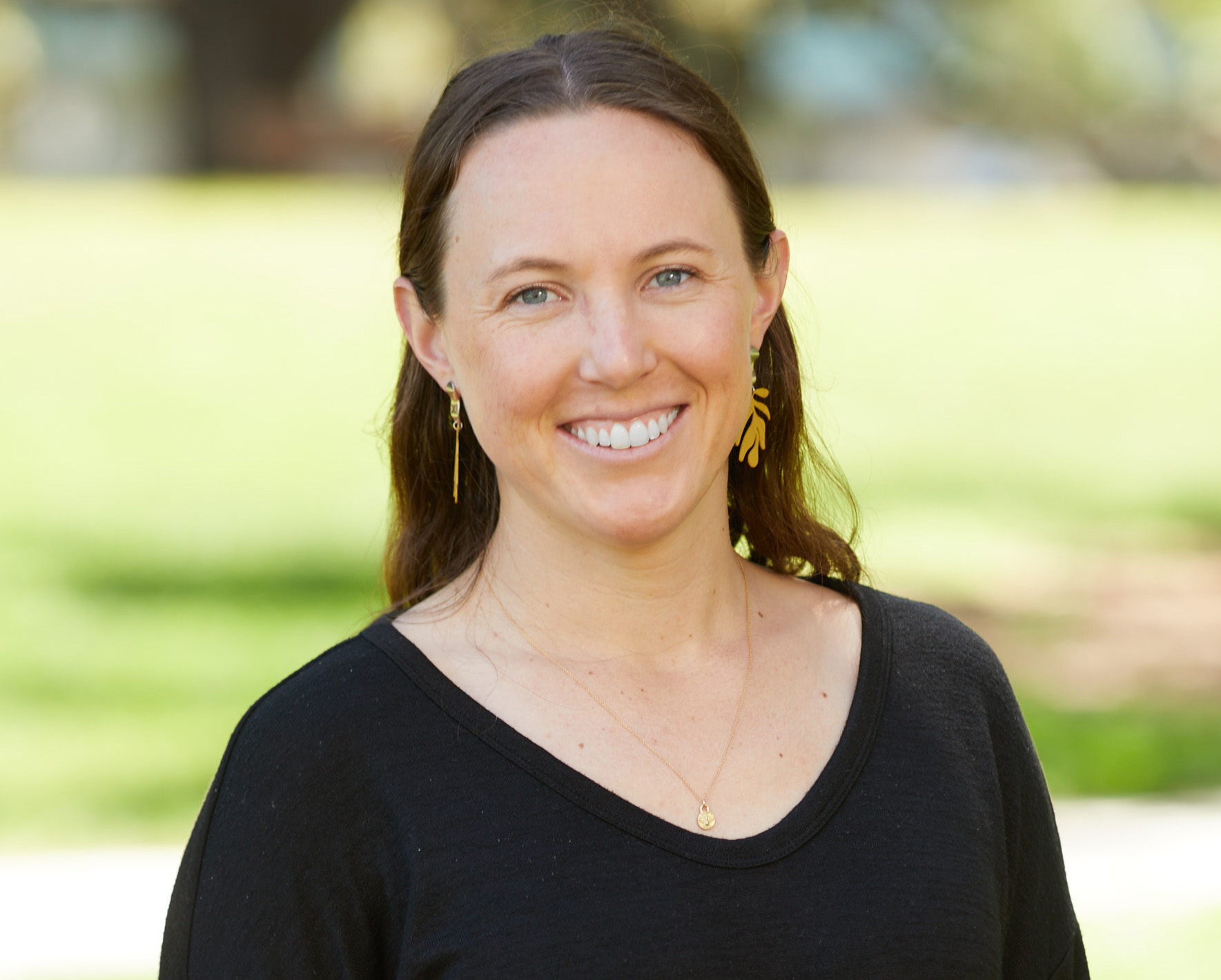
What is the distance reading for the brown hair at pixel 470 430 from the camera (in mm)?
2254

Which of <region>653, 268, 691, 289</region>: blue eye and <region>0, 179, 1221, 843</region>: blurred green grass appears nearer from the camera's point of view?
<region>653, 268, 691, 289</region>: blue eye

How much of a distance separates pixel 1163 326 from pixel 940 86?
7.94m

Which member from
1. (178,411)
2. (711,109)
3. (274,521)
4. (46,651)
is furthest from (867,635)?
(178,411)

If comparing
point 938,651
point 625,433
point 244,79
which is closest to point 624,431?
point 625,433

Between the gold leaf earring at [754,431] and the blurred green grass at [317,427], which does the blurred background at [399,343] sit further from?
the gold leaf earring at [754,431]

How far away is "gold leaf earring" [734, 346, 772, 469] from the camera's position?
104 inches

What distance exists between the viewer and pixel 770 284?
8.00 feet

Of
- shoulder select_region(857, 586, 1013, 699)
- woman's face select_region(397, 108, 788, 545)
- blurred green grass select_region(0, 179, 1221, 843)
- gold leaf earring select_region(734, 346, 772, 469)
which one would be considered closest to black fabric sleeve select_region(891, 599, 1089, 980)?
shoulder select_region(857, 586, 1013, 699)

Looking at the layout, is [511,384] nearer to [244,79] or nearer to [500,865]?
[500,865]

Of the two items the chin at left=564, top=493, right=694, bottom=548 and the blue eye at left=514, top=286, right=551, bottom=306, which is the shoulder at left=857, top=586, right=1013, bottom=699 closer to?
the chin at left=564, top=493, right=694, bottom=548

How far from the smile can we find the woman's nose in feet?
0.20

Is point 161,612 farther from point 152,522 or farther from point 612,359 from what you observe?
point 612,359

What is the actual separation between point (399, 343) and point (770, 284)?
7.56 m

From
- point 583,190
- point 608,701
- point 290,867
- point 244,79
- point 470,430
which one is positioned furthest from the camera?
point 244,79
